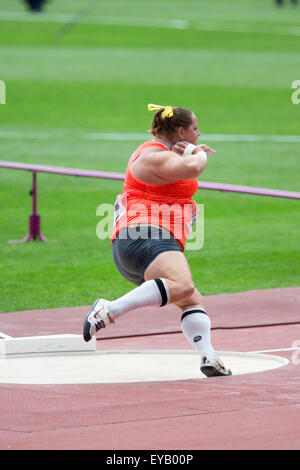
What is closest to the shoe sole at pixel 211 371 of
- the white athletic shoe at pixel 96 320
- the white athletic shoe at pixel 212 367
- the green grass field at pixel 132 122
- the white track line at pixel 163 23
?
the white athletic shoe at pixel 212 367

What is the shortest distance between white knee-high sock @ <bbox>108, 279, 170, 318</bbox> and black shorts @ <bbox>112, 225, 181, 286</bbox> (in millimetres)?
197

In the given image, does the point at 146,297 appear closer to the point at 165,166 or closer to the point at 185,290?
the point at 185,290

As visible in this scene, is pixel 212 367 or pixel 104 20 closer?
pixel 212 367

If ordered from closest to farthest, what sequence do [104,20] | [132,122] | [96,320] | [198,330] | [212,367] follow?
[96,320]
[212,367]
[198,330]
[132,122]
[104,20]

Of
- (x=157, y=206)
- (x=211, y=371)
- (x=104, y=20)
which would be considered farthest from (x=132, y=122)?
(x=104, y=20)

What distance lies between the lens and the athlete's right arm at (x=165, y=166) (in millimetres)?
7215

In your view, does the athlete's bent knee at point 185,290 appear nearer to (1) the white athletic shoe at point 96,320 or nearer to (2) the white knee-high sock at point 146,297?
(2) the white knee-high sock at point 146,297

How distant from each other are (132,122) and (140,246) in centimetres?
2336

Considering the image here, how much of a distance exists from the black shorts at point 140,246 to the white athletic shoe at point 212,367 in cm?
69

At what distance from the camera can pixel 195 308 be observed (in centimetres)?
748

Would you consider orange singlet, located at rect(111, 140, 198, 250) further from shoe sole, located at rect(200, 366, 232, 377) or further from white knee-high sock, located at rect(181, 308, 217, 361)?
shoe sole, located at rect(200, 366, 232, 377)

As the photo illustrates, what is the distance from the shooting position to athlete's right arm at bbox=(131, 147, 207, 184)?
7.21 metres

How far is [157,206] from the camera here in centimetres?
749

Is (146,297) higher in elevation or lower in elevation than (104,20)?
lower
